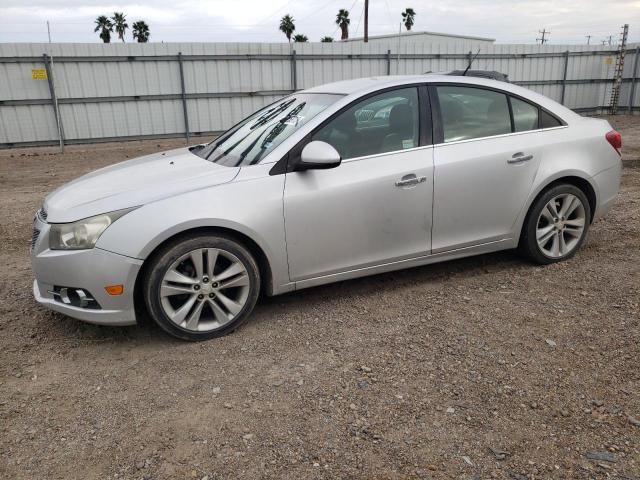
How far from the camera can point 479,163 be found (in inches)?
160

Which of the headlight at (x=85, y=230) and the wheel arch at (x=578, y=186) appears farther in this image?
the wheel arch at (x=578, y=186)

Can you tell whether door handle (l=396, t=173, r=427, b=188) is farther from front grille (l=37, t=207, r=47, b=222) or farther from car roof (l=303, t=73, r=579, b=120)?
front grille (l=37, t=207, r=47, b=222)

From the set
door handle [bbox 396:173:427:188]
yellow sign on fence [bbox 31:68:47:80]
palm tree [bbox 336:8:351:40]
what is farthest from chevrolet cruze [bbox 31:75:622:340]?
palm tree [bbox 336:8:351:40]

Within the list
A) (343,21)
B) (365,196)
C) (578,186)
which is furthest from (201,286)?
(343,21)

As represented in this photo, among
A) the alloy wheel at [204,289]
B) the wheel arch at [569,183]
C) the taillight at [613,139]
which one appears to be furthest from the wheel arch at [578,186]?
the alloy wheel at [204,289]

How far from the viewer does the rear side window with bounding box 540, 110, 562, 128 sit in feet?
A: 14.5

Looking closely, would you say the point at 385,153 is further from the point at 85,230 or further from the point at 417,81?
the point at 85,230

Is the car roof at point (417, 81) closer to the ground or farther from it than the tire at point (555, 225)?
farther from it

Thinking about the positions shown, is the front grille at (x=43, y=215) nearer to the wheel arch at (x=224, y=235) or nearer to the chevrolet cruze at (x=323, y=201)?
the chevrolet cruze at (x=323, y=201)

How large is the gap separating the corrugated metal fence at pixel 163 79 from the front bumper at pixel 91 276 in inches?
492

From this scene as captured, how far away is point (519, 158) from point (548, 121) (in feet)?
1.71

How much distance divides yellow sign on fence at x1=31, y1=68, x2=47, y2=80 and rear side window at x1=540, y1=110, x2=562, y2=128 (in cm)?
1334

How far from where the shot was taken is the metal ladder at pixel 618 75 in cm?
1951

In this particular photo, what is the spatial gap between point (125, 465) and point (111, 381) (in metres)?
0.79
